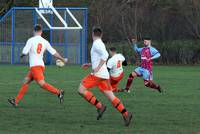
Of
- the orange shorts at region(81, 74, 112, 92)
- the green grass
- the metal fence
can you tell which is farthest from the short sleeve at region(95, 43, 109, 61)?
the metal fence

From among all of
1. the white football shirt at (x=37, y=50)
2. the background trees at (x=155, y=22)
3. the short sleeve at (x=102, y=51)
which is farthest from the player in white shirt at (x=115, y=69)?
the background trees at (x=155, y=22)

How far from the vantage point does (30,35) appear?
42469 mm

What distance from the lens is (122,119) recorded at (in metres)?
12.2

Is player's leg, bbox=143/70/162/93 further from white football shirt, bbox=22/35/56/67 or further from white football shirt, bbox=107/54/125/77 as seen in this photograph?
white football shirt, bbox=22/35/56/67

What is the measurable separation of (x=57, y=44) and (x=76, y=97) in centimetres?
2546

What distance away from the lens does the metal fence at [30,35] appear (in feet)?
139

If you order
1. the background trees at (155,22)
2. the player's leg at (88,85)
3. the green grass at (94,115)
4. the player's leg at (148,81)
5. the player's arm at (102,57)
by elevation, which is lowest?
the green grass at (94,115)

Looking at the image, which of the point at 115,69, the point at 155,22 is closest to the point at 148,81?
the point at 115,69

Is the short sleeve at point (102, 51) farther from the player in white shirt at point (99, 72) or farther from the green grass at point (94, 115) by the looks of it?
the green grass at point (94, 115)

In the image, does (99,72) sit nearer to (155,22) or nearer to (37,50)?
Answer: (37,50)

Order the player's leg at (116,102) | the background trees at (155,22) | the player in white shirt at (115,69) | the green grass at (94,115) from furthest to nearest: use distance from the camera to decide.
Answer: the background trees at (155,22), the player in white shirt at (115,69), the player's leg at (116,102), the green grass at (94,115)

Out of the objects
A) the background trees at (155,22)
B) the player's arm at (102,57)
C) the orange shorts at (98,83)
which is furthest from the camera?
the background trees at (155,22)

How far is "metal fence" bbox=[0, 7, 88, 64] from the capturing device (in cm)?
4225

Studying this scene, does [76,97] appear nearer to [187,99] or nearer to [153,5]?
[187,99]
